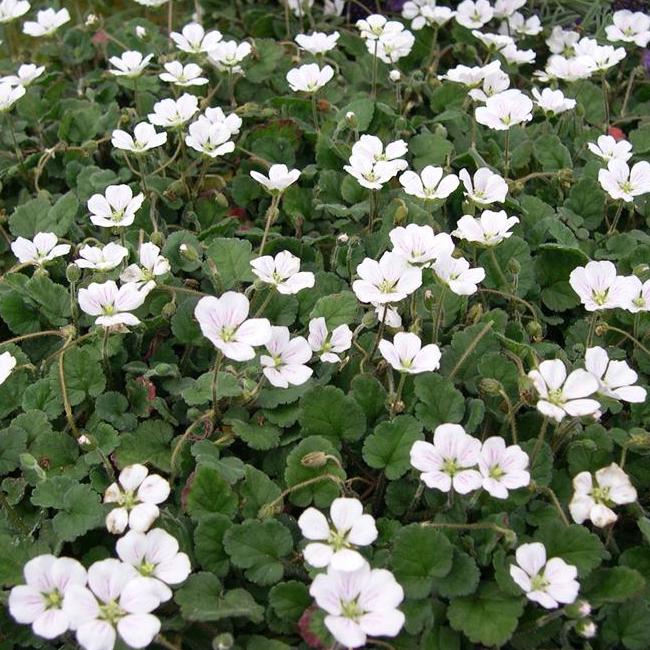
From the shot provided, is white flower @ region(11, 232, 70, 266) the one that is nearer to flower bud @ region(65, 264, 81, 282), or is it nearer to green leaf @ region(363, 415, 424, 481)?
flower bud @ region(65, 264, 81, 282)

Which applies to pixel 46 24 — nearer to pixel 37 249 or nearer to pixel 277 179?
pixel 37 249

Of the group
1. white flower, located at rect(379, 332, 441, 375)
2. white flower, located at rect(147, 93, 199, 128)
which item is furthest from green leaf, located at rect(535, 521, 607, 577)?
white flower, located at rect(147, 93, 199, 128)

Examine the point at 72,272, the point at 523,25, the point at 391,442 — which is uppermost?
the point at 72,272

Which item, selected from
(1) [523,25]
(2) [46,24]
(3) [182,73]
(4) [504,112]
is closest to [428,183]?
(4) [504,112]

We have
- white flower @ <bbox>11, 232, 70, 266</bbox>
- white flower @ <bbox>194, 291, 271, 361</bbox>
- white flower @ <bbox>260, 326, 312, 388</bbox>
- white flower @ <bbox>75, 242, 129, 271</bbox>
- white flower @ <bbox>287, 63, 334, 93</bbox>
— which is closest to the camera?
white flower @ <bbox>194, 291, 271, 361</bbox>

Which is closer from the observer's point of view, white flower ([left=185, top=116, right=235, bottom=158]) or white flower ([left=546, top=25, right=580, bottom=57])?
white flower ([left=185, top=116, right=235, bottom=158])

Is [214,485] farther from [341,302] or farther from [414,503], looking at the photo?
[341,302]

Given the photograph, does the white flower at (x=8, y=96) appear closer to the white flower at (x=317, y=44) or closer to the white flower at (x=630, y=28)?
the white flower at (x=317, y=44)

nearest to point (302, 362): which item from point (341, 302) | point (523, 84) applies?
point (341, 302)
